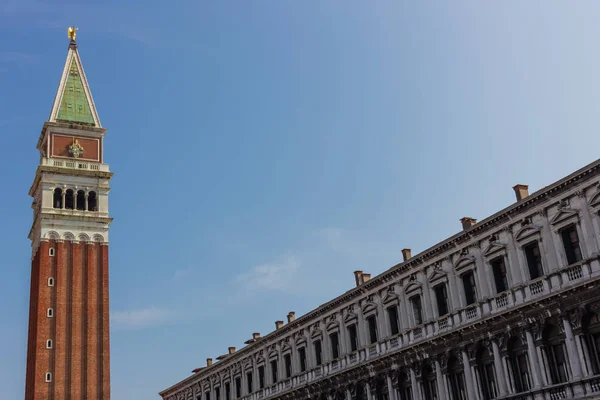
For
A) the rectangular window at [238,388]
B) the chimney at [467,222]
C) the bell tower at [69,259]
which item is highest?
the bell tower at [69,259]

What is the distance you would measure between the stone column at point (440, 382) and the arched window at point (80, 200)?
46.3 meters

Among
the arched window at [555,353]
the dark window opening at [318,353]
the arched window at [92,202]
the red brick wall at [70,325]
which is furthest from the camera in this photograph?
the arched window at [92,202]

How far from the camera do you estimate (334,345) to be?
4831 centimetres

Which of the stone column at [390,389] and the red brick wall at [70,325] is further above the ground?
the red brick wall at [70,325]

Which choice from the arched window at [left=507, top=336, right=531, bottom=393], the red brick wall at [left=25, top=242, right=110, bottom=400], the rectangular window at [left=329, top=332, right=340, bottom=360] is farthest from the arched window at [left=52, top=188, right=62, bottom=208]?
the arched window at [left=507, top=336, right=531, bottom=393]

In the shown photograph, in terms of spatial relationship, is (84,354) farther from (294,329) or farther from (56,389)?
(294,329)

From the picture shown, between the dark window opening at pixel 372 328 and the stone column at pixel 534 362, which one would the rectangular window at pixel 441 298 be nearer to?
the dark window opening at pixel 372 328

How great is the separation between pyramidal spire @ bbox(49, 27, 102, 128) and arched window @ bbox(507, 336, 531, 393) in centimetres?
5639

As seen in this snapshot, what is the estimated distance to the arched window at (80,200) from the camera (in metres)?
73.4

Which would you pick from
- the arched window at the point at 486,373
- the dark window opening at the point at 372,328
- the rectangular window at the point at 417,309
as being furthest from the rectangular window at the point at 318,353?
the arched window at the point at 486,373

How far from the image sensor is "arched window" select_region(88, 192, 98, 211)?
7388 centimetres

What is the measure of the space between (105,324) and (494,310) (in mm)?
46075

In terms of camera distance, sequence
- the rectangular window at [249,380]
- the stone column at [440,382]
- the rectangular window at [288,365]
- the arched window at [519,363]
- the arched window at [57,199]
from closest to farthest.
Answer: the arched window at [519,363] → the stone column at [440,382] → the rectangular window at [288,365] → the rectangular window at [249,380] → the arched window at [57,199]

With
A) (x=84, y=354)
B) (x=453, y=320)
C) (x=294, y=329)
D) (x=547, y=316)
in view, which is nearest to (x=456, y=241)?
(x=453, y=320)
